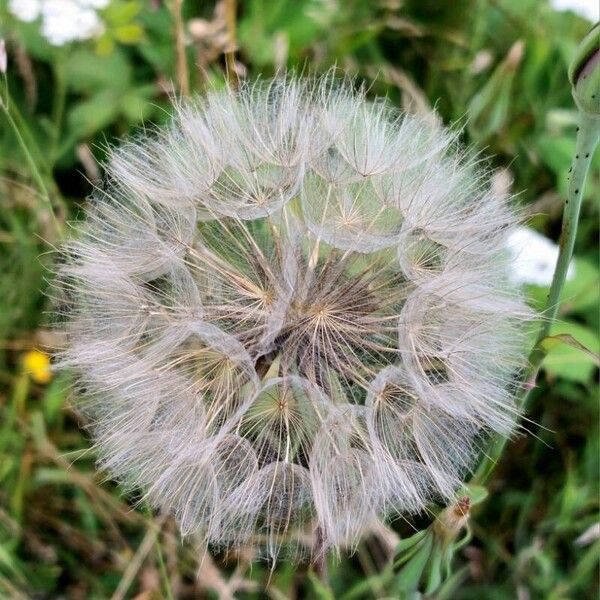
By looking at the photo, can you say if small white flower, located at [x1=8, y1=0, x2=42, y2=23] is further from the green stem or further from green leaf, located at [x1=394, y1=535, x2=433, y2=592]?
green leaf, located at [x1=394, y1=535, x2=433, y2=592]

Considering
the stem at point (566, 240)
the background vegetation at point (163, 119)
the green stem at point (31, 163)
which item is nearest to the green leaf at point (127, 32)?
the background vegetation at point (163, 119)

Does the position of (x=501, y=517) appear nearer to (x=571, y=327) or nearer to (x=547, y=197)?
(x=571, y=327)

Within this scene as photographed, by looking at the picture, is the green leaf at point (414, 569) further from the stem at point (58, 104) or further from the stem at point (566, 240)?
the stem at point (58, 104)

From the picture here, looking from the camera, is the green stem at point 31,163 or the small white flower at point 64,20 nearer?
the green stem at point 31,163

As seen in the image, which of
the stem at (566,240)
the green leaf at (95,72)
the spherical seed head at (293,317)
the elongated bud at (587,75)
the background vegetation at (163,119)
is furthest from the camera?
the green leaf at (95,72)

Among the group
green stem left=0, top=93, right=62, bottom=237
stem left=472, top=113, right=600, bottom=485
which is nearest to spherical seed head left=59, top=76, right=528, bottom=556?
stem left=472, top=113, right=600, bottom=485
